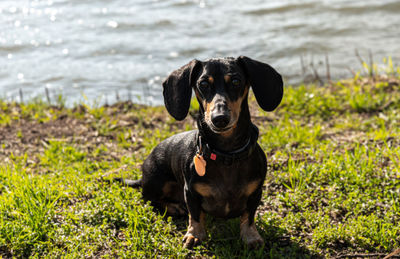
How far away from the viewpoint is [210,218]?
11.9ft

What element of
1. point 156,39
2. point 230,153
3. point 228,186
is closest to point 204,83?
point 230,153

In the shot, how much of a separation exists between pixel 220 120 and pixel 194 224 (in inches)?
37.9

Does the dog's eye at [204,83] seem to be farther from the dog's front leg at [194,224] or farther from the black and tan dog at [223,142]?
the dog's front leg at [194,224]

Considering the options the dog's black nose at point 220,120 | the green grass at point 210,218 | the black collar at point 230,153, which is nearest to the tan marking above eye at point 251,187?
the black collar at point 230,153

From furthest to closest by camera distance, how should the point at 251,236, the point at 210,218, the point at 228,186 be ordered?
the point at 210,218
the point at 251,236
the point at 228,186

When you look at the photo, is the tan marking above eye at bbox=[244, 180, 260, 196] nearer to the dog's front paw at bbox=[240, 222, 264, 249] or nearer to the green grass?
the dog's front paw at bbox=[240, 222, 264, 249]

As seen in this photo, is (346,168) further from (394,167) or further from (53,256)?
(53,256)

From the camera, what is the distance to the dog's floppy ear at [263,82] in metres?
2.99

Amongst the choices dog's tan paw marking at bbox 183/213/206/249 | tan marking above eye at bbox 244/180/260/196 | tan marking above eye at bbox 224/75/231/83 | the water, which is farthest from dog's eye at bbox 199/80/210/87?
the water

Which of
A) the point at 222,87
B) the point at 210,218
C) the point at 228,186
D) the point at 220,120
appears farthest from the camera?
the point at 210,218

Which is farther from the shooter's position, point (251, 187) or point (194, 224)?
point (194, 224)

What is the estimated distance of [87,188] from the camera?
4043mm

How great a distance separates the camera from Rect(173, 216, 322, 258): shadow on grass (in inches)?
126

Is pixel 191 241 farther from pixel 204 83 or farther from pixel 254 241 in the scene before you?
pixel 204 83
